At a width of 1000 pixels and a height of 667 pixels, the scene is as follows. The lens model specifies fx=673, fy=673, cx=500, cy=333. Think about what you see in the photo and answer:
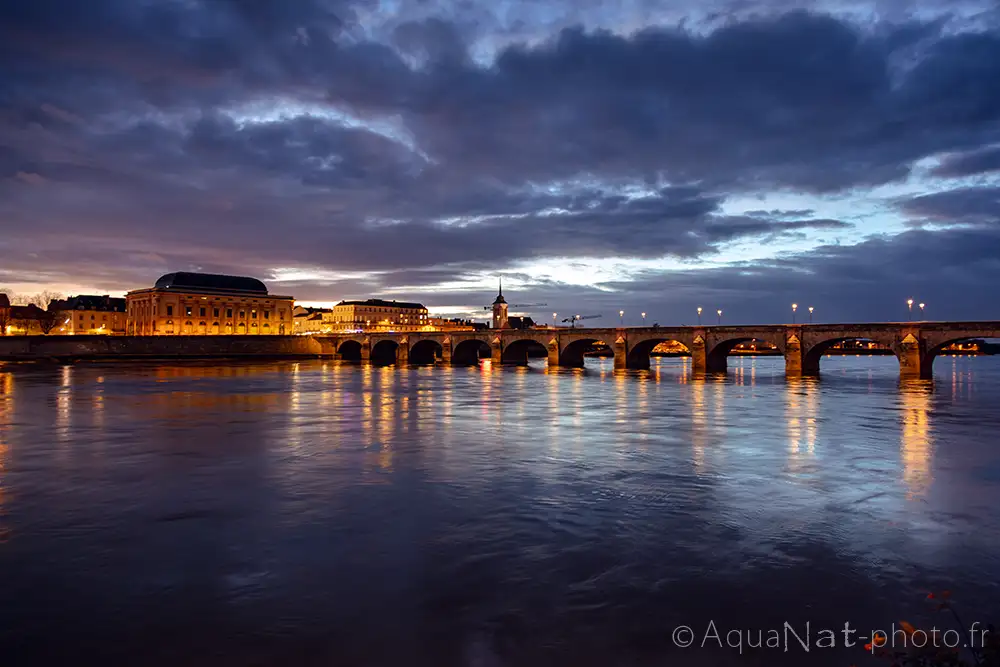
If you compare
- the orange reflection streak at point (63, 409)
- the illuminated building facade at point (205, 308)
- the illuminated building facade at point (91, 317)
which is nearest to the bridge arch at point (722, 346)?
the orange reflection streak at point (63, 409)

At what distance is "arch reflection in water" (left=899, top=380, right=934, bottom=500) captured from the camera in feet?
57.2

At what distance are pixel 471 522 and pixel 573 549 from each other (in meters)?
2.54

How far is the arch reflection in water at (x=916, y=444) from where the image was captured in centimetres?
1744

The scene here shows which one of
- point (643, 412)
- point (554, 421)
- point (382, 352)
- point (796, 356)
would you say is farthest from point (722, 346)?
point (382, 352)

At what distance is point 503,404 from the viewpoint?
4103cm

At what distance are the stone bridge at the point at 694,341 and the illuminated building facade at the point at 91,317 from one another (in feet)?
220

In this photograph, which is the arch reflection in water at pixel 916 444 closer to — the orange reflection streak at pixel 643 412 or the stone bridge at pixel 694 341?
the orange reflection streak at pixel 643 412

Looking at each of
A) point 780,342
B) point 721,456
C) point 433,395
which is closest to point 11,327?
point 433,395

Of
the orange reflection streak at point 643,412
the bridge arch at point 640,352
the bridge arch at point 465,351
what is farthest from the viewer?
the bridge arch at point 465,351

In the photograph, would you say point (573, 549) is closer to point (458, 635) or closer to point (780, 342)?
point (458, 635)

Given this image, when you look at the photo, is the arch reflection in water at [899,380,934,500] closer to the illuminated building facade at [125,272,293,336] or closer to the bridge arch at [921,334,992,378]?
the bridge arch at [921,334,992,378]

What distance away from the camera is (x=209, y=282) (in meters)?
168

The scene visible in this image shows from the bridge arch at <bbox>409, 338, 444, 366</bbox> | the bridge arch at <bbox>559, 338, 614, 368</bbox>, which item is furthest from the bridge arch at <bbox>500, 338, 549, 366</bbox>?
the bridge arch at <bbox>409, 338, 444, 366</bbox>

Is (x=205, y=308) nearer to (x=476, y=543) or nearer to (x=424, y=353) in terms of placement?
(x=424, y=353)
